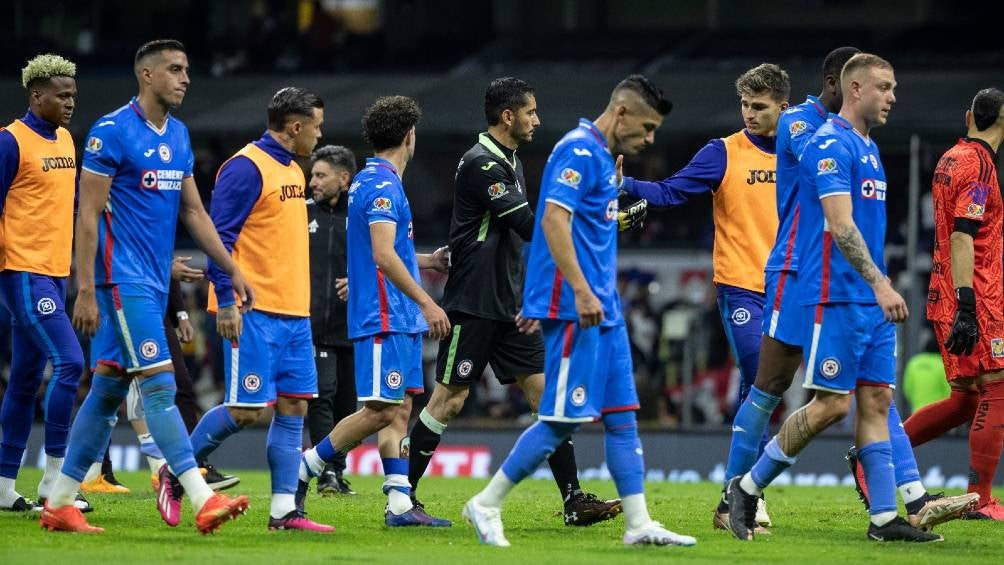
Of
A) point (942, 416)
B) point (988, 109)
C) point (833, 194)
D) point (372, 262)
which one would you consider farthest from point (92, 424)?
point (988, 109)

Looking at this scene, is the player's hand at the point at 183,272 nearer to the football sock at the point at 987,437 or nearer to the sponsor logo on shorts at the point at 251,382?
the sponsor logo on shorts at the point at 251,382

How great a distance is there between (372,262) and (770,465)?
2.51 metres

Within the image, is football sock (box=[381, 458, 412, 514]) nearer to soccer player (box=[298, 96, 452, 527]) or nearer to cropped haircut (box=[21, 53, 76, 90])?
soccer player (box=[298, 96, 452, 527])

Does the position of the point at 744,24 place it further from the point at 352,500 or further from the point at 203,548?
the point at 203,548

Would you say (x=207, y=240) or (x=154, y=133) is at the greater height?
(x=154, y=133)

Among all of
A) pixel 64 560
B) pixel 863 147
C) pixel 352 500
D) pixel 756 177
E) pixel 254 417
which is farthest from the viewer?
pixel 352 500

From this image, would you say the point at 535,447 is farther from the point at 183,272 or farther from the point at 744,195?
the point at 183,272

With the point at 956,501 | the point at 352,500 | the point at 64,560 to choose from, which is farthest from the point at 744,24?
the point at 64,560

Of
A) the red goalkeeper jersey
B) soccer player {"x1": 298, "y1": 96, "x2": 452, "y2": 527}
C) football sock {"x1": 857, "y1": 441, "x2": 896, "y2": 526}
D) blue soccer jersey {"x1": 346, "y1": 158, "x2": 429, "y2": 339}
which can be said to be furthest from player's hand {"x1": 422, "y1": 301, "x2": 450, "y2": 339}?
the red goalkeeper jersey

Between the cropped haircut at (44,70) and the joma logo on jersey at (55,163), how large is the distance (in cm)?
49

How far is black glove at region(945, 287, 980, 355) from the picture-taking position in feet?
30.3

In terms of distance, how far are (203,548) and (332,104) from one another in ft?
54.8

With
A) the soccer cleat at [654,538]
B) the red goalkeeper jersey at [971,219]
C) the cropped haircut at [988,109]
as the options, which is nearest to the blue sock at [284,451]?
the soccer cleat at [654,538]

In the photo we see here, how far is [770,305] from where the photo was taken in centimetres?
859
